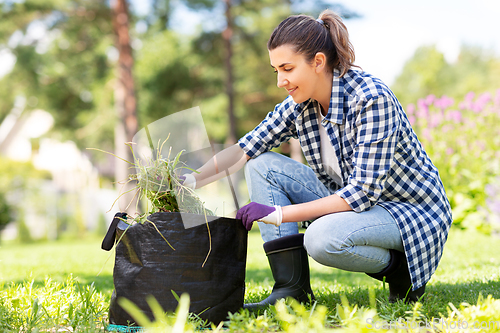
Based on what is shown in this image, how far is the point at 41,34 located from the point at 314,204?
1112cm

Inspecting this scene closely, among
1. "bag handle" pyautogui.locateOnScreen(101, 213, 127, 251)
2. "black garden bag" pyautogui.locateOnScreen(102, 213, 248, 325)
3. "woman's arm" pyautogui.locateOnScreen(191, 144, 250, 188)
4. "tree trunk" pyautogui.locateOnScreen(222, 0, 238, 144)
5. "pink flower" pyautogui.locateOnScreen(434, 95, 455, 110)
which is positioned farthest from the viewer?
"tree trunk" pyautogui.locateOnScreen(222, 0, 238, 144)

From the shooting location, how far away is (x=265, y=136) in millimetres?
2076

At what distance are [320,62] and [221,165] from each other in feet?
2.07

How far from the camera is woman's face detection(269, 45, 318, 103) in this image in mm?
1738

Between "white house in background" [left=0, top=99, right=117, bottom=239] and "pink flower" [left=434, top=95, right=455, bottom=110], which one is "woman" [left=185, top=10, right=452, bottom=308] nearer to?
"pink flower" [left=434, top=95, right=455, bottom=110]

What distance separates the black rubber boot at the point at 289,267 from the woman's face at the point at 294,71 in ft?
2.08

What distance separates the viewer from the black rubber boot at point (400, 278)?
69.0 inches

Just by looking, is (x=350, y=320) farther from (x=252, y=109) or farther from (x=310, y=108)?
(x=252, y=109)

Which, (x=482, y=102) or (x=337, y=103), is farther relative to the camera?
(x=482, y=102)

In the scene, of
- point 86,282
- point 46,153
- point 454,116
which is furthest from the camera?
point 46,153

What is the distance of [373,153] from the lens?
Answer: 1.65 metres

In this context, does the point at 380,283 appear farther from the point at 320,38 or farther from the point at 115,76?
the point at 115,76

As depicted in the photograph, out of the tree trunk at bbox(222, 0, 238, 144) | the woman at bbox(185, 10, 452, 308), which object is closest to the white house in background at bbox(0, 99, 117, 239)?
the tree trunk at bbox(222, 0, 238, 144)

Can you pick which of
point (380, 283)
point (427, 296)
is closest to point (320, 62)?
point (427, 296)
